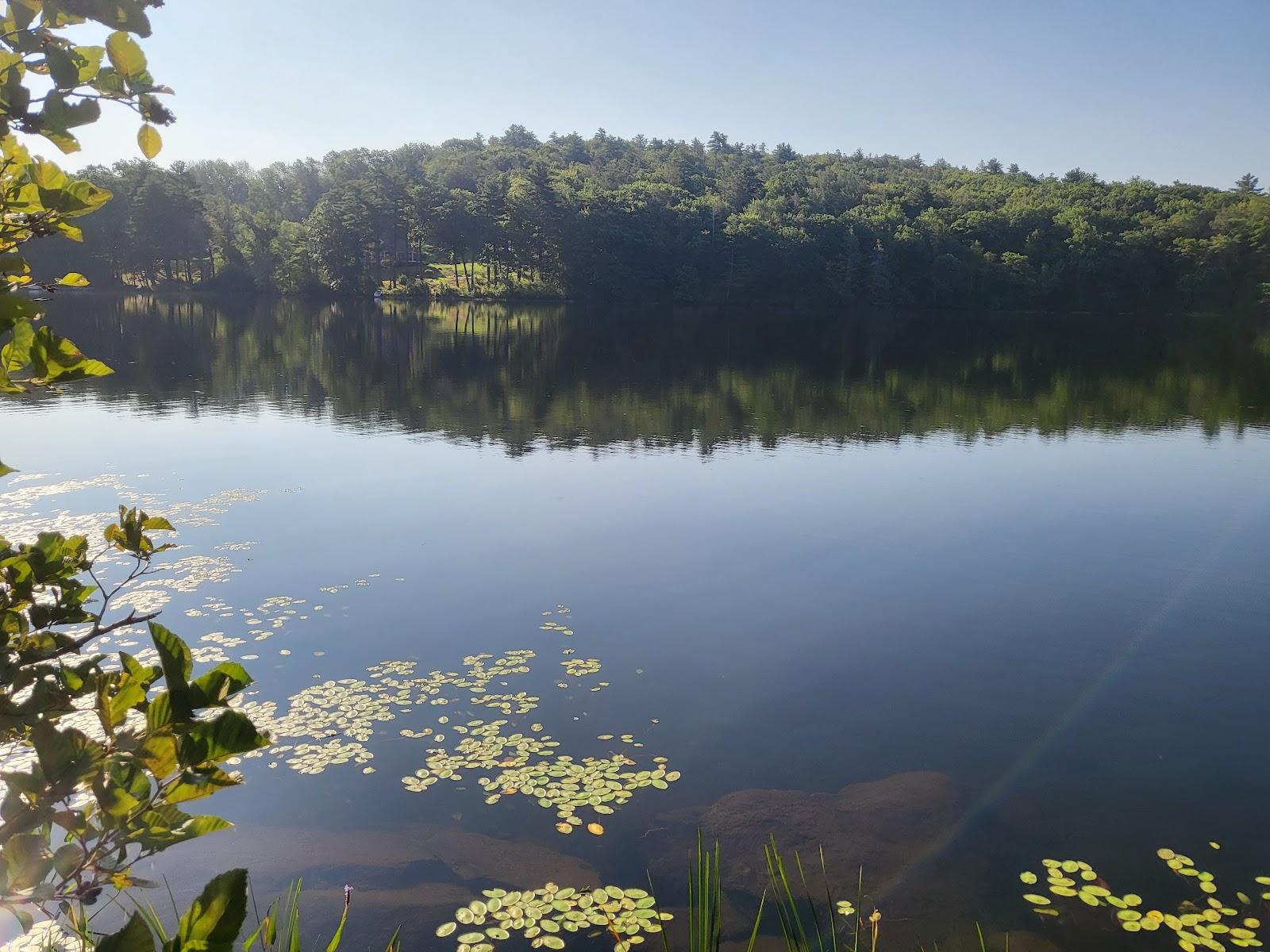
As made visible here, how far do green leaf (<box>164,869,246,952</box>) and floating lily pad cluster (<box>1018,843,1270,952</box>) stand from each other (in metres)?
5.99

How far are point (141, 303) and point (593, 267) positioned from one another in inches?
1289

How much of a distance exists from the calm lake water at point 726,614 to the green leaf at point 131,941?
4831mm

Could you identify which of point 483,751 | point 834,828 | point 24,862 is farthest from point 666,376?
point 24,862

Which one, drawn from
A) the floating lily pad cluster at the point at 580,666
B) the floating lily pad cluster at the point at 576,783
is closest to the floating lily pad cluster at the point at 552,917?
the floating lily pad cluster at the point at 576,783

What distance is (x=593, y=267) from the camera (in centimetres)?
7375

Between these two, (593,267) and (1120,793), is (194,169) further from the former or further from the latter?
(1120,793)

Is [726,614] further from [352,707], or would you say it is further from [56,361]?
[56,361]

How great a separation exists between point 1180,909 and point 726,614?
5.65 metres

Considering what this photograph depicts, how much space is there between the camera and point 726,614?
10.9m

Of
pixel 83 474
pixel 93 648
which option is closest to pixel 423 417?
pixel 83 474

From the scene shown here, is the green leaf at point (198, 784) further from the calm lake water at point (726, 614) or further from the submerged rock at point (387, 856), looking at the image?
the submerged rock at point (387, 856)

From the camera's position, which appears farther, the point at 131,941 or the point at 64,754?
the point at 64,754

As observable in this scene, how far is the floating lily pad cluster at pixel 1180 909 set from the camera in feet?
18.6

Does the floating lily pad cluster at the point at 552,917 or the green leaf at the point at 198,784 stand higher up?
the green leaf at the point at 198,784
